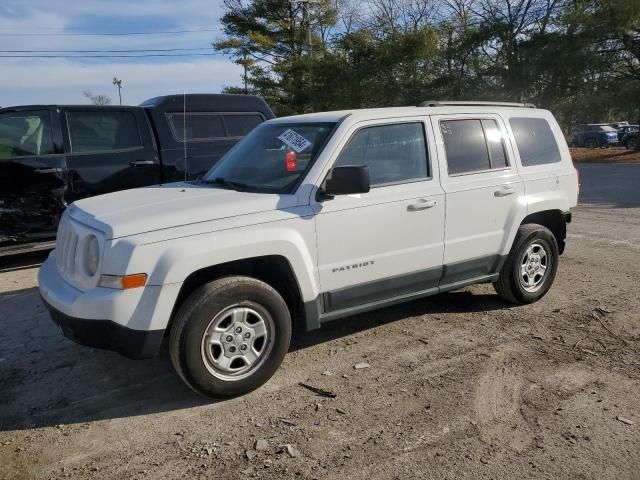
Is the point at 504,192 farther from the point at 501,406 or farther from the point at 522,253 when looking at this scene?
the point at 501,406

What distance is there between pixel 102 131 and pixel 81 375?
4203 mm

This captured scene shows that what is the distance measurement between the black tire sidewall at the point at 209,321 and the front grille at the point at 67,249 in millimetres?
884

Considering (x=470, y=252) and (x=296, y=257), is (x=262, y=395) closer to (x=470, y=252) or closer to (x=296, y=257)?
(x=296, y=257)

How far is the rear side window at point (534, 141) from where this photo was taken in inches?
201

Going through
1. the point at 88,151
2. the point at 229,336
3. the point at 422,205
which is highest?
the point at 88,151

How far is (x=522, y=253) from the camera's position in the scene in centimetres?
510

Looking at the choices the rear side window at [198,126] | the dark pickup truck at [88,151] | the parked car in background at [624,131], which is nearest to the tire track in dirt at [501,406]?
the dark pickup truck at [88,151]

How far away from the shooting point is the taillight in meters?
4.07

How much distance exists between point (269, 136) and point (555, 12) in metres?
25.2

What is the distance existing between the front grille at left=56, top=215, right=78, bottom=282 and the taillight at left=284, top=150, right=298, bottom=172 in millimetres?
1488

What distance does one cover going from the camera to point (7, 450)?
3.14 meters

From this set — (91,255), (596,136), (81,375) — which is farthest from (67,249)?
(596,136)

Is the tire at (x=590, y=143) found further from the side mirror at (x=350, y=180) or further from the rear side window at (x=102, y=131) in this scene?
the side mirror at (x=350, y=180)

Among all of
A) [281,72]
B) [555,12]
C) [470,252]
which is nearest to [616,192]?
[470,252]
